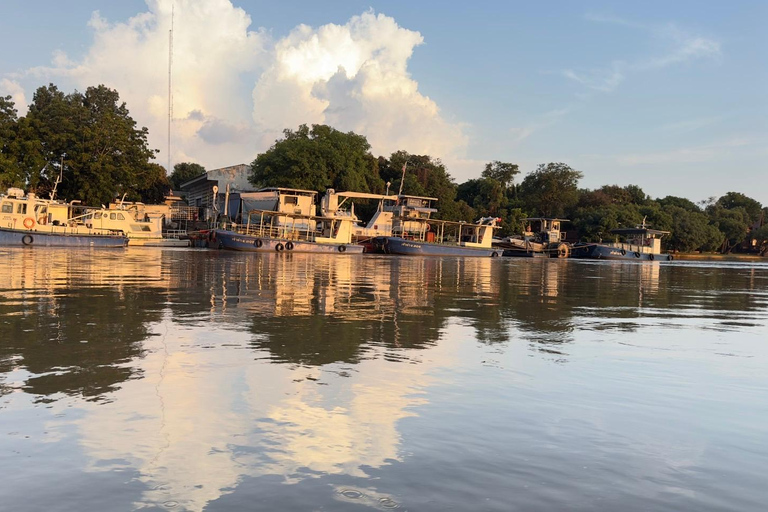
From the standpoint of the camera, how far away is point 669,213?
318 feet

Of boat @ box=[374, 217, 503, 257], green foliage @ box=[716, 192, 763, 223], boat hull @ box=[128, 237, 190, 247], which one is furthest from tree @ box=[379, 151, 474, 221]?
green foliage @ box=[716, 192, 763, 223]

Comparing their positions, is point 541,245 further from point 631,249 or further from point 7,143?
point 7,143

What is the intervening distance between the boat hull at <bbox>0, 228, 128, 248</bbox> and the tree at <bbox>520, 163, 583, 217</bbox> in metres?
67.0

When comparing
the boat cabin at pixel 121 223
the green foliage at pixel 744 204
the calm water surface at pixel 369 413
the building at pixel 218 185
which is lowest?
the calm water surface at pixel 369 413

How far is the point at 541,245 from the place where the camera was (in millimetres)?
77688

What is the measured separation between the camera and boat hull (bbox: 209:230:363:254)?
156ft

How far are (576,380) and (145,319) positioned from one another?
247 inches

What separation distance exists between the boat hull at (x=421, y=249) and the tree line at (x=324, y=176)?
1121cm

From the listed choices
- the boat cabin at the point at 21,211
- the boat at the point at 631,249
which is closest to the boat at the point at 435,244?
the boat at the point at 631,249

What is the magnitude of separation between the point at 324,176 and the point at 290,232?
44.7ft

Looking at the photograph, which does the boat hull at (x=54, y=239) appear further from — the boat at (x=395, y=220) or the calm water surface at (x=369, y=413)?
the calm water surface at (x=369, y=413)

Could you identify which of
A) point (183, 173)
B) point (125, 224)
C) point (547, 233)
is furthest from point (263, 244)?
point (183, 173)

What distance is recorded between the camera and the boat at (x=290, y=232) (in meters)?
47.9

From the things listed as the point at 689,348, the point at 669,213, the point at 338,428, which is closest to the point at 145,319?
the point at 338,428
